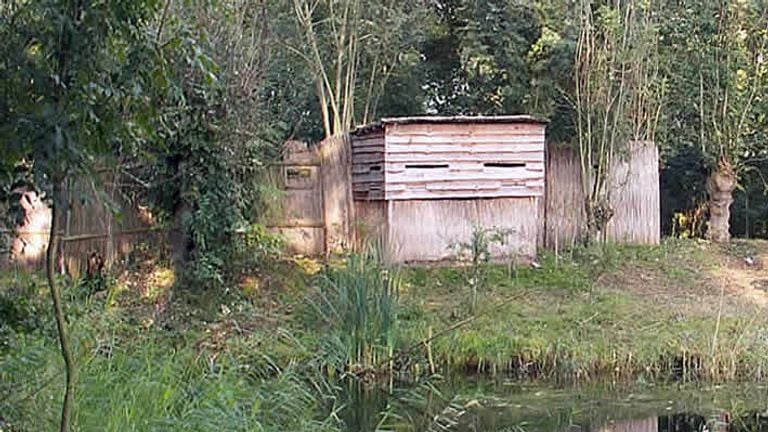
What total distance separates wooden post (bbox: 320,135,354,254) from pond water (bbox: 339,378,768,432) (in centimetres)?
369

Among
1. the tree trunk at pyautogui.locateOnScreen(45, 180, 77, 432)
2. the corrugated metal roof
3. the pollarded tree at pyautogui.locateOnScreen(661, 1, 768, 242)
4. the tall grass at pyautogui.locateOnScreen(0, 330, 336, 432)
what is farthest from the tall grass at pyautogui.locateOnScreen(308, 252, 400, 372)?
the pollarded tree at pyautogui.locateOnScreen(661, 1, 768, 242)

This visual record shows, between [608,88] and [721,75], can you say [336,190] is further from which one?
[721,75]

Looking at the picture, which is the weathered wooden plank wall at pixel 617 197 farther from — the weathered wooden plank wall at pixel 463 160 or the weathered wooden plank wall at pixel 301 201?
the weathered wooden plank wall at pixel 301 201

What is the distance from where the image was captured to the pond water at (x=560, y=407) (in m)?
6.27

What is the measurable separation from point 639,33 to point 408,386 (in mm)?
6050

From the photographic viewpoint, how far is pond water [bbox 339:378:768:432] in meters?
6.27

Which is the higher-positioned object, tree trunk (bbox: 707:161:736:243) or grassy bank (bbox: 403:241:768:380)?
tree trunk (bbox: 707:161:736:243)

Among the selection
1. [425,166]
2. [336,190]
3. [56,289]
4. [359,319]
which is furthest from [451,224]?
[56,289]

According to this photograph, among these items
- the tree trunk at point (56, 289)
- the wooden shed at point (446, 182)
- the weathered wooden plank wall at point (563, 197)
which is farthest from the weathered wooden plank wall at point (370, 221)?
the tree trunk at point (56, 289)

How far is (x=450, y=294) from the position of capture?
972cm

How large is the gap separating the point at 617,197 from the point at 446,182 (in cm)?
255

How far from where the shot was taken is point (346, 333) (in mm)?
7090

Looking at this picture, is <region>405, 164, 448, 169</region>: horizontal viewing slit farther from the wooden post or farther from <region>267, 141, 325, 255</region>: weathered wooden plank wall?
<region>267, 141, 325, 255</region>: weathered wooden plank wall

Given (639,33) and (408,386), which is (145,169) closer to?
(408,386)
